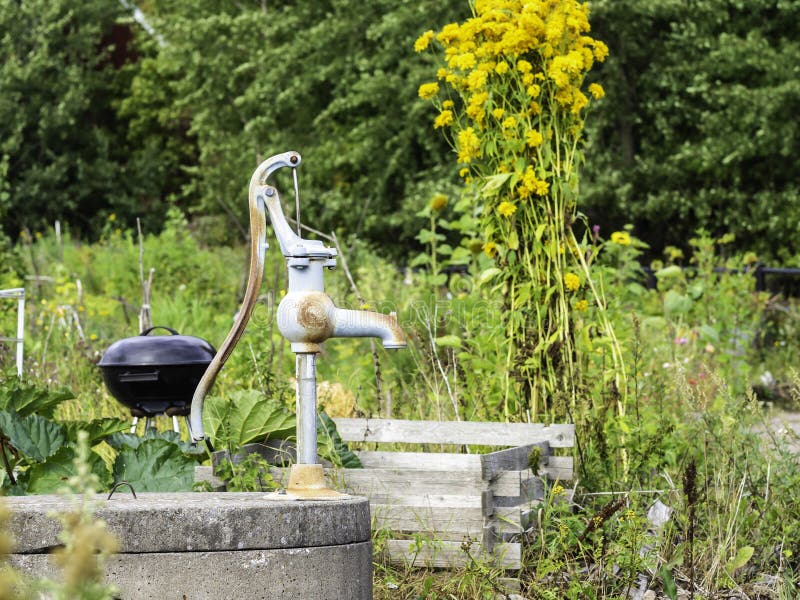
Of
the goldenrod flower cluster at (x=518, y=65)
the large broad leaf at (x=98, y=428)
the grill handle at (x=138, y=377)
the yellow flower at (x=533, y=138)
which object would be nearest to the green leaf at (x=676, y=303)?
the goldenrod flower cluster at (x=518, y=65)

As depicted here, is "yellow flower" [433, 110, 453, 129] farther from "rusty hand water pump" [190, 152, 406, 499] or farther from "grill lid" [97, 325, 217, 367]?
"rusty hand water pump" [190, 152, 406, 499]

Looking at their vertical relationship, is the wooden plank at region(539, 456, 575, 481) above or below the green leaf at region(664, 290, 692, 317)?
below

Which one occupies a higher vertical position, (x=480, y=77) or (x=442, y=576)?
(x=480, y=77)

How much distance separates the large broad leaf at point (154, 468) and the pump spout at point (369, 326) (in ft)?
2.49

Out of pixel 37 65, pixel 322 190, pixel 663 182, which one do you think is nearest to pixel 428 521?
pixel 663 182

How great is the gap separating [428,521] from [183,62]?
61.2 ft

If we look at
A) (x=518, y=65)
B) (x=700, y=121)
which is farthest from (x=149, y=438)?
(x=700, y=121)

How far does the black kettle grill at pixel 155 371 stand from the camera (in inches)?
153

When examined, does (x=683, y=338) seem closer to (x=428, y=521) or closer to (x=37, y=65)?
(x=428, y=521)

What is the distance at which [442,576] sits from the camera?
11.4ft

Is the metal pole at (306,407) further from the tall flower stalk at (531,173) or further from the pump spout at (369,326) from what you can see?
the tall flower stalk at (531,173)

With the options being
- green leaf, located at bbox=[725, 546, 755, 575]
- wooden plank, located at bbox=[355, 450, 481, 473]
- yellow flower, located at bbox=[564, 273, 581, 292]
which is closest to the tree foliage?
yellow flower, located at bbox=[564, 273, 581, 292]

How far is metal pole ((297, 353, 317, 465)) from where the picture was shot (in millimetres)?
2727

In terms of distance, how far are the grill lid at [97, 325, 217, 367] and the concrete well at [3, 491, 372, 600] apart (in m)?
1.44
